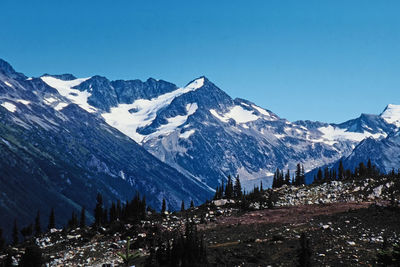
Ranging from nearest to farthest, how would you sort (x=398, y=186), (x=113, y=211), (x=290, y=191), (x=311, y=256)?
(x=311, y=256) → (x=398, y=186) → (x=290, y=191) → (x=113, y=211)

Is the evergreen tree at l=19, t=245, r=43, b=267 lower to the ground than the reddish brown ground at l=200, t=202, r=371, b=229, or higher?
lower

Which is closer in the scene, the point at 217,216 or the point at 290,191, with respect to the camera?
the point at 217,216

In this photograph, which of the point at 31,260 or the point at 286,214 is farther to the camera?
the point at 286,214

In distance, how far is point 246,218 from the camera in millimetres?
95062

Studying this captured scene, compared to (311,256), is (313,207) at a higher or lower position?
higher

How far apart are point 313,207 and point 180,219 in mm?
28823

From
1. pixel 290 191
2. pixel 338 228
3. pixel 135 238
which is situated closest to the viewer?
pixel 338 228

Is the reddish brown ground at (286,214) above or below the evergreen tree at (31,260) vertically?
above

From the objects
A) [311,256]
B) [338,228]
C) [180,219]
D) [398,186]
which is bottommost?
[311,256]

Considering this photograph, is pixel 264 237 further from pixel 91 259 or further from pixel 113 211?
pixel 113 211

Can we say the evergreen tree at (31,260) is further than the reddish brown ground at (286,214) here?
No

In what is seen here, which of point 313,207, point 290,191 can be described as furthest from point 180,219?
point 290,191

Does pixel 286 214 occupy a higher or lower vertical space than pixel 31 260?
higher

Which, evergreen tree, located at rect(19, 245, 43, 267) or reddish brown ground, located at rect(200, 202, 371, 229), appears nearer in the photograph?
evergreen tree, located at rect(19, 245, 43, 267)
